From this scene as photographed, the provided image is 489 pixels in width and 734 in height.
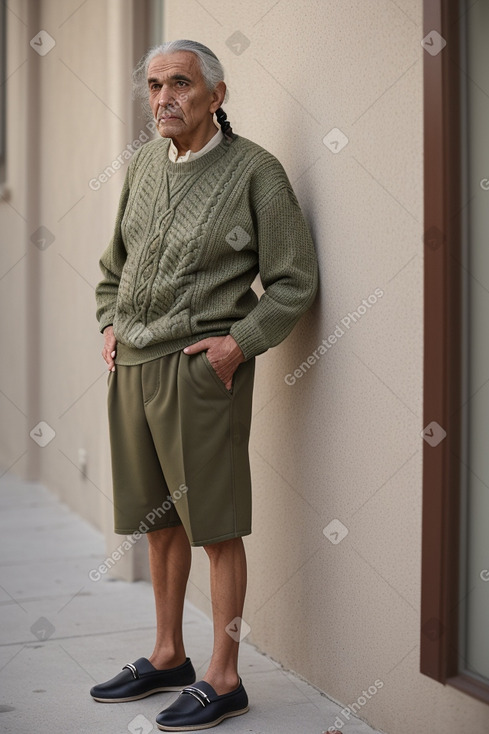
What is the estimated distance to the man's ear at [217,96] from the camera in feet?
9.44

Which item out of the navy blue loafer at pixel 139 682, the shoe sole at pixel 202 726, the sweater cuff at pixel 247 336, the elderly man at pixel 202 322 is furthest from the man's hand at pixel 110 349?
the shoe sole at pixel 202 726

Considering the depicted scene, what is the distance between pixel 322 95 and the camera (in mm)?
2939

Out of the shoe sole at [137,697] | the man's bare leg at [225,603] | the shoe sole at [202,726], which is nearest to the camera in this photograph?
the shoe sole at [202,726]

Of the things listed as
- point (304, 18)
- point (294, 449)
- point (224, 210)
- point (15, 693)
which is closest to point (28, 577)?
point (15, 693)

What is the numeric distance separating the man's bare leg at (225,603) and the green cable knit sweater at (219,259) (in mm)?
544

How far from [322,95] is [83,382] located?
9.96ft

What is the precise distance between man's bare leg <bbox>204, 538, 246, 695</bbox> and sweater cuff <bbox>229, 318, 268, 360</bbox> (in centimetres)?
52

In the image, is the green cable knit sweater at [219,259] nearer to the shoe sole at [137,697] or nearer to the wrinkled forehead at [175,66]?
the wrinkled forehead at [175,66]

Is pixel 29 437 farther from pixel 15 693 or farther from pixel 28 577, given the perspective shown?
pixel 15 693

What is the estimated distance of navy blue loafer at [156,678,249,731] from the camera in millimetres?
2713

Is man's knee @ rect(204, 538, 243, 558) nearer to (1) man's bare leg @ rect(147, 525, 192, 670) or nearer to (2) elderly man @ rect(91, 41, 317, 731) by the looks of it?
(2) elderly man @ rect(91, 41, 317, 731)

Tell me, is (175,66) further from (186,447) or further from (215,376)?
(186,447)

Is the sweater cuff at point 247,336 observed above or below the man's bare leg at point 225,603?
above

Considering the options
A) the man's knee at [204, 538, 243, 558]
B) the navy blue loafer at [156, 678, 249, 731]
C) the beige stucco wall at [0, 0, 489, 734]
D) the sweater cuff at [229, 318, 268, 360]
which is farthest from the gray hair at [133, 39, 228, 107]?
the navy blue loafer at [156, 678, 249, 731]
